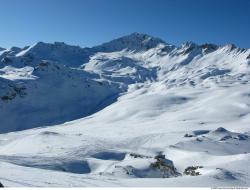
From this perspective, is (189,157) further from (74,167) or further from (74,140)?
(74,140)

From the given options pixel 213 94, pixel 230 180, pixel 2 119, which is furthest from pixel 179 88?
pixel 230 180

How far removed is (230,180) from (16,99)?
164 metres

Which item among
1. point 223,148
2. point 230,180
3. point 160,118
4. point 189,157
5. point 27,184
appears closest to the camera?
point 27,184

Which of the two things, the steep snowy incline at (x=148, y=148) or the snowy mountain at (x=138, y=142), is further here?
the snowy mountain at (x=138, y=142)

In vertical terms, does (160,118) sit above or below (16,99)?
below

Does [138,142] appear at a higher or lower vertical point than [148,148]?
higher

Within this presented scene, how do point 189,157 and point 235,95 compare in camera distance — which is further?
point 235,95

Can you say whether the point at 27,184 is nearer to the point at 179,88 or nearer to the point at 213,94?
the point at 213,94

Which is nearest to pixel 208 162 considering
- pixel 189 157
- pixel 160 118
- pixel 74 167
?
pixel 189 157

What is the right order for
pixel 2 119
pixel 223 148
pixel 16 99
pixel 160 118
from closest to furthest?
pixel 223 148, pixel 160 118, pixel 2 119, pixel 16 99

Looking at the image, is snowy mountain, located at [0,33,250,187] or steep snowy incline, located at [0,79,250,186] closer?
steep snowy incline, located at [0,79,250,186]

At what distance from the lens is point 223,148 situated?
237 feet

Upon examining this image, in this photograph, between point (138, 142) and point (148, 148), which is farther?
point (138, 142)

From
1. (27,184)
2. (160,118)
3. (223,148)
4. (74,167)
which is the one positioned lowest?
(27,184)
